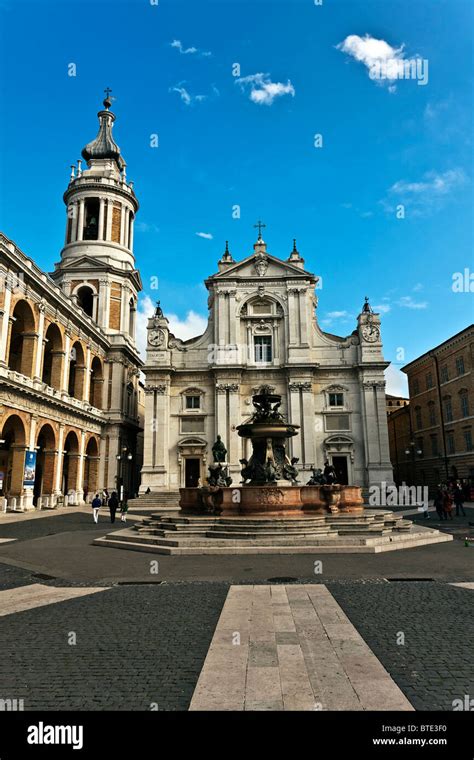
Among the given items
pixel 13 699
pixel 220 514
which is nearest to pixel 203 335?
pixel 220 514

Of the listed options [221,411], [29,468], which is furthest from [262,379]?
[29,468]

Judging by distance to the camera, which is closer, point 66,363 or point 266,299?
point 66,363

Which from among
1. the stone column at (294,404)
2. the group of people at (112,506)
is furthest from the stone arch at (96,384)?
the group of people at (112,506)

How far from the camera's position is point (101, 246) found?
5406cm

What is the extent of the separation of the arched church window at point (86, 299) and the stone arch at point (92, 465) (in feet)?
45.6

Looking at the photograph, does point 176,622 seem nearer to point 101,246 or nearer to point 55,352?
point 55,352

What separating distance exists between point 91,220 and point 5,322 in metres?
27.9

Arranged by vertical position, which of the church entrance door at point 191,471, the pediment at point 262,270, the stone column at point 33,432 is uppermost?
the pediment at point 262,270

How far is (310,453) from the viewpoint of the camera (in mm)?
45938

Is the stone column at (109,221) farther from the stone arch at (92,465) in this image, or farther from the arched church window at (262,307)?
the stone arch at (92,465)

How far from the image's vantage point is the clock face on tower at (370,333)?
48875 millimetres

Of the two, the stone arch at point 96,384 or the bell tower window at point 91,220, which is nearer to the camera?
the stone arch at point 96,384

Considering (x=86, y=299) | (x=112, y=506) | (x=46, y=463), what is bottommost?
(x=112, y=506)
